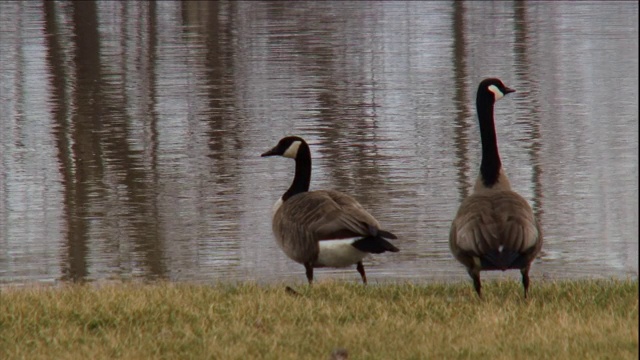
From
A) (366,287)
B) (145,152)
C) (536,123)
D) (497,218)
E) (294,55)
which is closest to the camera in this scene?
(497,218)

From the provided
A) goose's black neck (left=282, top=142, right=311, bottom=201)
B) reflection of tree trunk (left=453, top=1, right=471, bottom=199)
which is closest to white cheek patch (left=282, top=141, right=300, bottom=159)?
goose's black neck (left=282, top=142, right=311, bottom=201)

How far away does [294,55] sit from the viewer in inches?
1035

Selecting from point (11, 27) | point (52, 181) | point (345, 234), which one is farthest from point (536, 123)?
point (11, 27)

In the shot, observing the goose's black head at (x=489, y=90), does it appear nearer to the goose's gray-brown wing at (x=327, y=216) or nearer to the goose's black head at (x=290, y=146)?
the goose's gray-brown wing at (x=327, y=216)

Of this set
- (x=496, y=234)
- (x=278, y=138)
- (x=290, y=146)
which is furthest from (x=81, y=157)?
(x=496, y=234)

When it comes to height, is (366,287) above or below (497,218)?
below

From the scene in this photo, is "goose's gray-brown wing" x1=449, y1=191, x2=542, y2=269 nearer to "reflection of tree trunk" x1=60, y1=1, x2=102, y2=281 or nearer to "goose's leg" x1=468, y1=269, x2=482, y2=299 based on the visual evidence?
"goose's leg" x1=468, y1=269, x2=482, y2=299

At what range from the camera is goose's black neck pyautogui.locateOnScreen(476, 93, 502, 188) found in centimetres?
888

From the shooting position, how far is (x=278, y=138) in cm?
1634

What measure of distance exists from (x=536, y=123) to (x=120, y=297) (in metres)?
10.4

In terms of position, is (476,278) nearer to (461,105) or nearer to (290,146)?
(290,146)

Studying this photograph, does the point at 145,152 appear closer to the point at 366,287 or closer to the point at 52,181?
the point at 52,181

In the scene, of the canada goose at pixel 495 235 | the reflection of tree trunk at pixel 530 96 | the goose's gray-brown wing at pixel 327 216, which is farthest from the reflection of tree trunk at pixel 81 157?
the reflection of tree trunk at pixel 530 96

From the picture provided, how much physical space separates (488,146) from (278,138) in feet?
24.6
